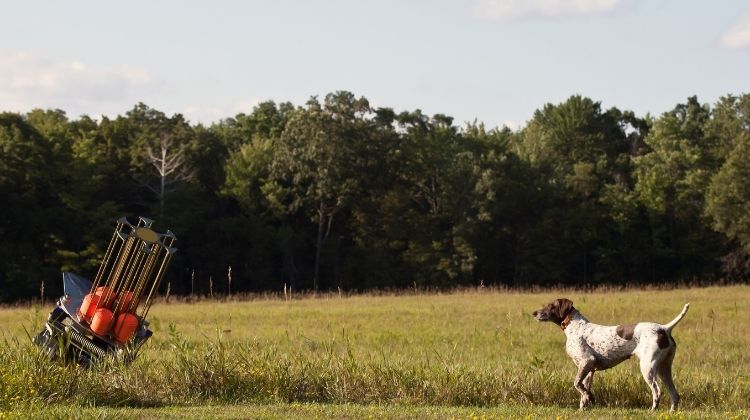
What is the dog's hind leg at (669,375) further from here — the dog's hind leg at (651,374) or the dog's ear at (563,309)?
the dog's ear at (563,309)

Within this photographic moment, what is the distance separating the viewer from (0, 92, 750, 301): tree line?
63.4m

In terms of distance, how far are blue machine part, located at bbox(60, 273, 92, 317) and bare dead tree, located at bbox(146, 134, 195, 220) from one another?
1787 inches

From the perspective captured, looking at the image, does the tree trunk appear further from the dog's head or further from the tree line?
the dog's head

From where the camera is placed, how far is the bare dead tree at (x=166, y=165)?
61.6 meters

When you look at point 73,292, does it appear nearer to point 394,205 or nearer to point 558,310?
point 558,310

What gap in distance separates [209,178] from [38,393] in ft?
188

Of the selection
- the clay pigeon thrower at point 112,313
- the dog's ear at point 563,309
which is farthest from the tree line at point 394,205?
the dog's ear at point 563,309

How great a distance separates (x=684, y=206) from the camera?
223 feet

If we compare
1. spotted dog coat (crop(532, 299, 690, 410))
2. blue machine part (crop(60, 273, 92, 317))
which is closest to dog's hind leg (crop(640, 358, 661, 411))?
spotted dog coat (crop(532, 299, 690, 410))

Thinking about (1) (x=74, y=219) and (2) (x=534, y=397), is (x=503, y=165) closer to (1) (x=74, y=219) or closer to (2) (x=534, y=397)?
(1) (x=74, y=219)

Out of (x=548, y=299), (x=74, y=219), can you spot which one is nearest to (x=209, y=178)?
(x=74, y=219)

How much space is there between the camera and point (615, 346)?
547 inches

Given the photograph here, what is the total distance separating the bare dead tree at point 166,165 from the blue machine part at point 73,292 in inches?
1787

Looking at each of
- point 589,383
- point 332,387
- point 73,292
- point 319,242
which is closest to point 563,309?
point 589,383
